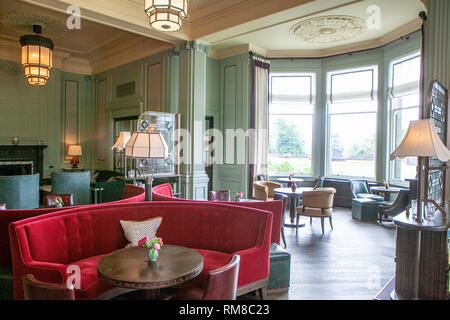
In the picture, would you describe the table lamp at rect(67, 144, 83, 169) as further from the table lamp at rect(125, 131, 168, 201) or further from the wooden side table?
the wooden side table

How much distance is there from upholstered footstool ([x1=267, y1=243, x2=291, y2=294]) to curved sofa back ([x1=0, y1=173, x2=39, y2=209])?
12.1ft

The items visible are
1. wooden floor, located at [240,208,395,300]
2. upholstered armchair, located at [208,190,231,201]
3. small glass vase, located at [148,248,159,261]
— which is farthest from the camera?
upholstered armchair, located at [208,190,231,201]

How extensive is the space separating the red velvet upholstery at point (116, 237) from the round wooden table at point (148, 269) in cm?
35

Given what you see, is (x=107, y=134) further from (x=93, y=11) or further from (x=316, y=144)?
(x=316, y=144)

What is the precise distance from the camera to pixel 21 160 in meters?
7.43

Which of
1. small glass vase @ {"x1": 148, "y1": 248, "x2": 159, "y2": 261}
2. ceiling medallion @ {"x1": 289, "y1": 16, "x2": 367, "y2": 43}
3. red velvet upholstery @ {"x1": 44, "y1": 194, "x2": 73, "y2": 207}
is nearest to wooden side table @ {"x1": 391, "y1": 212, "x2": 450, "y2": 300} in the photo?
small glass vase @ {"x1": 148, "y1": 248, "x2": 159, "y2": 261}

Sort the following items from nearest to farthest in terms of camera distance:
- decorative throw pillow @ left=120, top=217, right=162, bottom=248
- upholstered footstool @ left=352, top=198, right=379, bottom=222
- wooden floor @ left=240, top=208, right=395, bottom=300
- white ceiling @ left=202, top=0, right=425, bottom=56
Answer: decorative throw pillow @ left=120, top=217, right=162, bottom=248 → wooden floor @ left=240, top=208, right=395, bottom=300 → white ceiling @ left=202, top=0, right=425, bottom=56 → upholstered footstool @ left=352, top=198, right=379, bottom=222

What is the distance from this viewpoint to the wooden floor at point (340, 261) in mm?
3059

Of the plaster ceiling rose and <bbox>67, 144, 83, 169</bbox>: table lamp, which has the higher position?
the plaster ceiling rose

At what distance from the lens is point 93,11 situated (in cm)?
467

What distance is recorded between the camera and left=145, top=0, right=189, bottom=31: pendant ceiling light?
2.78 meters
